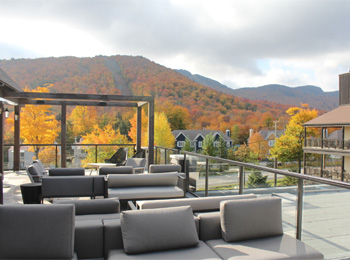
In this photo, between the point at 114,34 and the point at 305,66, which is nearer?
the point at 114,34

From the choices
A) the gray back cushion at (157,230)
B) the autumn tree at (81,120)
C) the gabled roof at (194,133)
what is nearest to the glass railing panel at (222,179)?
the gray back cushion at (157,230)

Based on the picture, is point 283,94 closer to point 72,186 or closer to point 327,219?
point 72,186

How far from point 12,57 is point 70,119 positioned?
9631 millimetres

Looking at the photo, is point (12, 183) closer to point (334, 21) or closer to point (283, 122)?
point (283, 122)

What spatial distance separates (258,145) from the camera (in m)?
49.7

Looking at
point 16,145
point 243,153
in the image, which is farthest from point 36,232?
point 243,153

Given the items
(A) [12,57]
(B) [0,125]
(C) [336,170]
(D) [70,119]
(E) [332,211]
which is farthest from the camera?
(D) [70,119]

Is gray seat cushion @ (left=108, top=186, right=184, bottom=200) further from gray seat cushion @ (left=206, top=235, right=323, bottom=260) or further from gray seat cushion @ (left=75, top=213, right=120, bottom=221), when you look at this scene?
gray seat cushion @ (left=206, top=235, right=323, bottom=260)

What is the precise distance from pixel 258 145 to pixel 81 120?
27731 millimetres

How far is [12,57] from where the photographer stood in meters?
36.1

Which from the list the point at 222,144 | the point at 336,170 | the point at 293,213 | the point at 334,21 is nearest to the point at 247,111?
the point at 222,144

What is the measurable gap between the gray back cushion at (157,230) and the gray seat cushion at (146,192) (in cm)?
217

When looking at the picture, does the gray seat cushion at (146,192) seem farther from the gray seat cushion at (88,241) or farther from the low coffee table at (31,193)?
the gray seat cushion at (88,241)

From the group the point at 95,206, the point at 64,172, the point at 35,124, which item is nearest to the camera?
the point at 95,206
